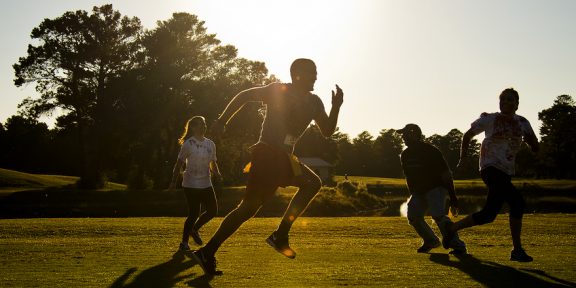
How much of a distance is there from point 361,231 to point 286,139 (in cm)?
875

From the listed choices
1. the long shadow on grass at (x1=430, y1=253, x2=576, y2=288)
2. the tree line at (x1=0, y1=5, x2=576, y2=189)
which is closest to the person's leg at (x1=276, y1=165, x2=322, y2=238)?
the long shadow on grass at (x1=430, y1=253, x2=576, y2=288)

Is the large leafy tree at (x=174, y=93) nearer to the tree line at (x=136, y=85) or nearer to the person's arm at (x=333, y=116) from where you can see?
the tree line at (x=136, y=85)

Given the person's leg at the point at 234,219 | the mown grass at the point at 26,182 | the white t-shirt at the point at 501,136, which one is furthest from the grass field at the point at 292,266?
the mown grass at the point at 26,182

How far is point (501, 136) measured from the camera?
8.15 m

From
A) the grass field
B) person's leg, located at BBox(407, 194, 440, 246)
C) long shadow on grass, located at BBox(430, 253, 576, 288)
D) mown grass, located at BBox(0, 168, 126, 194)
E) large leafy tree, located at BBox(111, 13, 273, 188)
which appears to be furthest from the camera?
mown grass, located at BBox(0, 168, 126, 194)

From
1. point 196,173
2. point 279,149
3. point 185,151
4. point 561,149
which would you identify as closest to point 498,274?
point 279,149

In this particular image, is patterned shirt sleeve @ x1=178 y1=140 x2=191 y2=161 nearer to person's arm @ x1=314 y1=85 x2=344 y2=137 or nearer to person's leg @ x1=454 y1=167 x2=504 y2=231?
person's arm @ x1=314 y1=85 x2=344 y2=137

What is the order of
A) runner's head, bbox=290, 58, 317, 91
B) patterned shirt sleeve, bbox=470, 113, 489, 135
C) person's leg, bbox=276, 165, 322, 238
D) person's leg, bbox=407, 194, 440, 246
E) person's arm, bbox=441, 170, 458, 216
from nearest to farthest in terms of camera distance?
runner's head, bbox=290, 58, 317, 91, person's leg, bbox=276, 165, 322, 238, patterned shirt sleeve, bbox=470, 113, 489, 135, person's arm, bbox=441, 170, 458, 216, person's leg, bbox=407, 194, 440, 246

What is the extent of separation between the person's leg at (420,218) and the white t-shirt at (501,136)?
1.88 metres

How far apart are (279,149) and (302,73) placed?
2.83ft

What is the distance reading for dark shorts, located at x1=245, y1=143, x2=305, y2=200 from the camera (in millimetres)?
6734

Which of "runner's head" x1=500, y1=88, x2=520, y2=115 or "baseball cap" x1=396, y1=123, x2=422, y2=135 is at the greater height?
"runner's head" x1=500, y1=88, x2=520, y2=115

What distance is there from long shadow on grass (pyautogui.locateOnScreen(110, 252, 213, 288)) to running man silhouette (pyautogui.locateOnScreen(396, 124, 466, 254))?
3.78 m

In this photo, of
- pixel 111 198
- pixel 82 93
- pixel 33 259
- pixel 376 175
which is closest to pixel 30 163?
pixel 82 93
